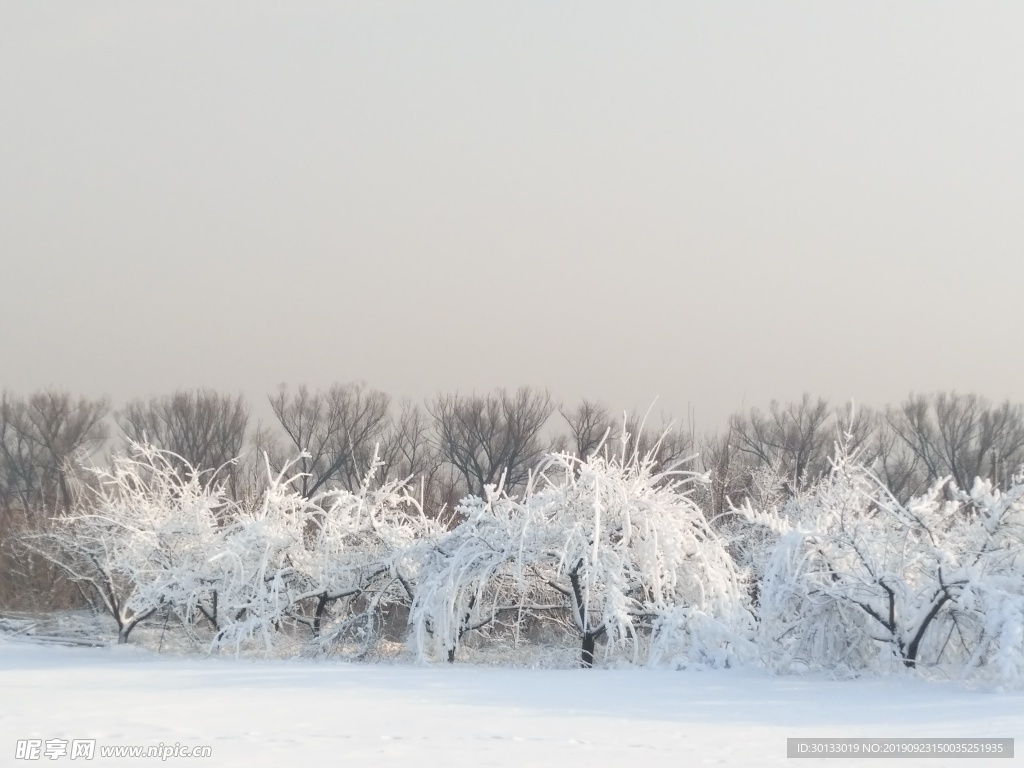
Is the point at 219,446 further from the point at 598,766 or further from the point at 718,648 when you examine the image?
the point at 598,766

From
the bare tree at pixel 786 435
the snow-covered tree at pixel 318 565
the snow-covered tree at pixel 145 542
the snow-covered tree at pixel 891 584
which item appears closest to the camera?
the snow-covered tree at pixel 891 584

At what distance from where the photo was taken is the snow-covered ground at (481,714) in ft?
21.0

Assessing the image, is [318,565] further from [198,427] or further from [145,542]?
[198,427]

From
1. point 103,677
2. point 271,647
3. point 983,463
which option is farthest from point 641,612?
point 983,463

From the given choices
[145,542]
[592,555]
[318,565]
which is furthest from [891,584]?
[145,542]

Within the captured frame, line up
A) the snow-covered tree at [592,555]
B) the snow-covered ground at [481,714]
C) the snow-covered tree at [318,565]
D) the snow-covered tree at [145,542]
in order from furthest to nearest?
1. the snow-covered tree at [145,542]
2. the snow-covered tree at [318,565]
3. the snow-covered tree at [592,555]
4. the snow-covered ground at [481,714]

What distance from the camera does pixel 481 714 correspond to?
306 inches

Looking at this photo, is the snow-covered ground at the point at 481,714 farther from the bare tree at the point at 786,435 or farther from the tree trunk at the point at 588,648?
the bare tree at the point at 786,435

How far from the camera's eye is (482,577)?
41.6 feet

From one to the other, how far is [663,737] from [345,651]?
25.2ft

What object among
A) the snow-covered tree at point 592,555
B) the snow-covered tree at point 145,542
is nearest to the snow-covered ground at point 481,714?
the snow-covered tree at point 592,555

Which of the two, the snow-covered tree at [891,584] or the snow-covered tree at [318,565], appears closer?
the snow-covered tree at [891,584]

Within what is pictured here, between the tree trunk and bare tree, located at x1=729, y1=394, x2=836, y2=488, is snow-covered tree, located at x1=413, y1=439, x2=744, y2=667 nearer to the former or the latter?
the tree trunk

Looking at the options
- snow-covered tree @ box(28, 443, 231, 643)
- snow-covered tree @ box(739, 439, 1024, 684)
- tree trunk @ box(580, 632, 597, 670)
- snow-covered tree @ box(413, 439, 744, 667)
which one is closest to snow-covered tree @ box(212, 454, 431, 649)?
snow-covered tree @ box(28, 443, 231, 643)
